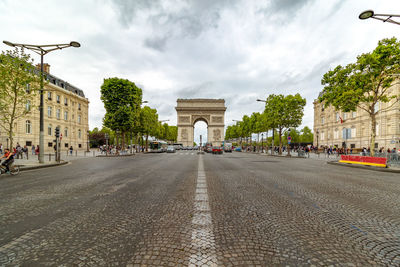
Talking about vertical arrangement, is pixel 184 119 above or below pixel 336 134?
above

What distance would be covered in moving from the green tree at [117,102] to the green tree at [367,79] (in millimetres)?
24137

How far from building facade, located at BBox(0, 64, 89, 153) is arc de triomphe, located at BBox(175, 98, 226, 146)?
31145 millimetres

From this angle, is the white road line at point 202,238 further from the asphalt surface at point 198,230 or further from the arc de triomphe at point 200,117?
the arc de triomphe at point 200,117

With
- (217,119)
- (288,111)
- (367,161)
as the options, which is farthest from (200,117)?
(367,161)

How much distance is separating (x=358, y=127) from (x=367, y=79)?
31235 mm

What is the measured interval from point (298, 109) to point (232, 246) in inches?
1251

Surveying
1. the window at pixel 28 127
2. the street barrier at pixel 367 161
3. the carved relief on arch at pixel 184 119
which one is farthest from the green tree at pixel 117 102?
the carved relief on arch at pixel 184 119

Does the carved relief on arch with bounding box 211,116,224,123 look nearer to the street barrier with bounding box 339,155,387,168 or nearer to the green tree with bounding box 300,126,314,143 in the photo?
the green tree with bounding box 300,126,314,143

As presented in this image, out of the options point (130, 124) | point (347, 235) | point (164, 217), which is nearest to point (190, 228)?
point (164, 217)

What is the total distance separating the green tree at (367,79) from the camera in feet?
50.2

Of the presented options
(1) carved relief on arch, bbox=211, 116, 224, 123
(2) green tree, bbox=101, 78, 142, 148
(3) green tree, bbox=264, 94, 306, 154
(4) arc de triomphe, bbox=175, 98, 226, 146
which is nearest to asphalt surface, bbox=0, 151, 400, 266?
(2) green tree, bbox=101, 78, 142, 148

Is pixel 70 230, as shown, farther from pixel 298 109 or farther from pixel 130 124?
pixel 298 109

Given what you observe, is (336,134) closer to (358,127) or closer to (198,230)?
(358,127)

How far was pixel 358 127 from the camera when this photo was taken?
41375mm
